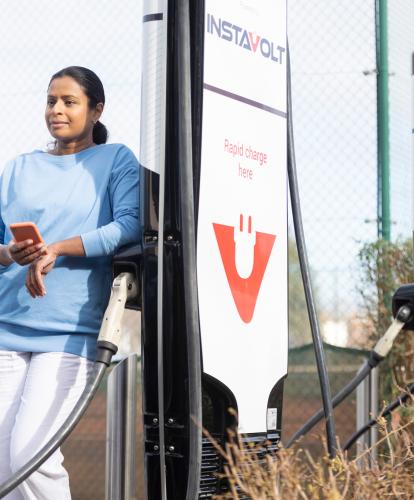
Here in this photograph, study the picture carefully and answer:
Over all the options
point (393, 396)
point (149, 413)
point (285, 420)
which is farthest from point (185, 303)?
point (285, 420)

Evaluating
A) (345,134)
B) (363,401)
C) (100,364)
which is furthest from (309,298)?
(345,134)

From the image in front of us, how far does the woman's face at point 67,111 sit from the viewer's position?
3336 millimetres

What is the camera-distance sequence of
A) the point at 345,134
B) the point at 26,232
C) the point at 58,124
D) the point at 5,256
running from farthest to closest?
the point at 345,134
the point at 58,124
the point at 5,256
the point at 26,232

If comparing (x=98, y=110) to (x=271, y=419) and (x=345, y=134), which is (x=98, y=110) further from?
(x=345, y=134)

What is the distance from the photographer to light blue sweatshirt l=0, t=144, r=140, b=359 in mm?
3193

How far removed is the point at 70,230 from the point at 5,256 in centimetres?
21

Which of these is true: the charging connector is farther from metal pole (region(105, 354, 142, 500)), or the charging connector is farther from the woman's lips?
the woman's lips

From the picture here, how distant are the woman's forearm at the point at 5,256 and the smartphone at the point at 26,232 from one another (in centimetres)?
14

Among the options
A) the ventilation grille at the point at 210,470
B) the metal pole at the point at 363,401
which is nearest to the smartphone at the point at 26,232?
the ventilation grille at the point at 210,470

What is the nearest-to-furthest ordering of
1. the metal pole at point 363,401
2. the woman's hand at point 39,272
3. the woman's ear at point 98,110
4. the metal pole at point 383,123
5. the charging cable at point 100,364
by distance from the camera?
the charging cable at point 100,364 → the woman's hand at point 39,272 → the woman's ear at point 98,110 → the metal pole at point 363,401 → the metal pole at point 383,123

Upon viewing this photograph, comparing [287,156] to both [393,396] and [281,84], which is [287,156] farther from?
[393,396]

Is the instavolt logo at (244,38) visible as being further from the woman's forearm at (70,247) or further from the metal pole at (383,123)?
the metal pole at (383,123)

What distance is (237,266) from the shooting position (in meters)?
3.35

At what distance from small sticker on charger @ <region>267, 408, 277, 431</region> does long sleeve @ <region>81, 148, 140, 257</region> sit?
28.7 inches
